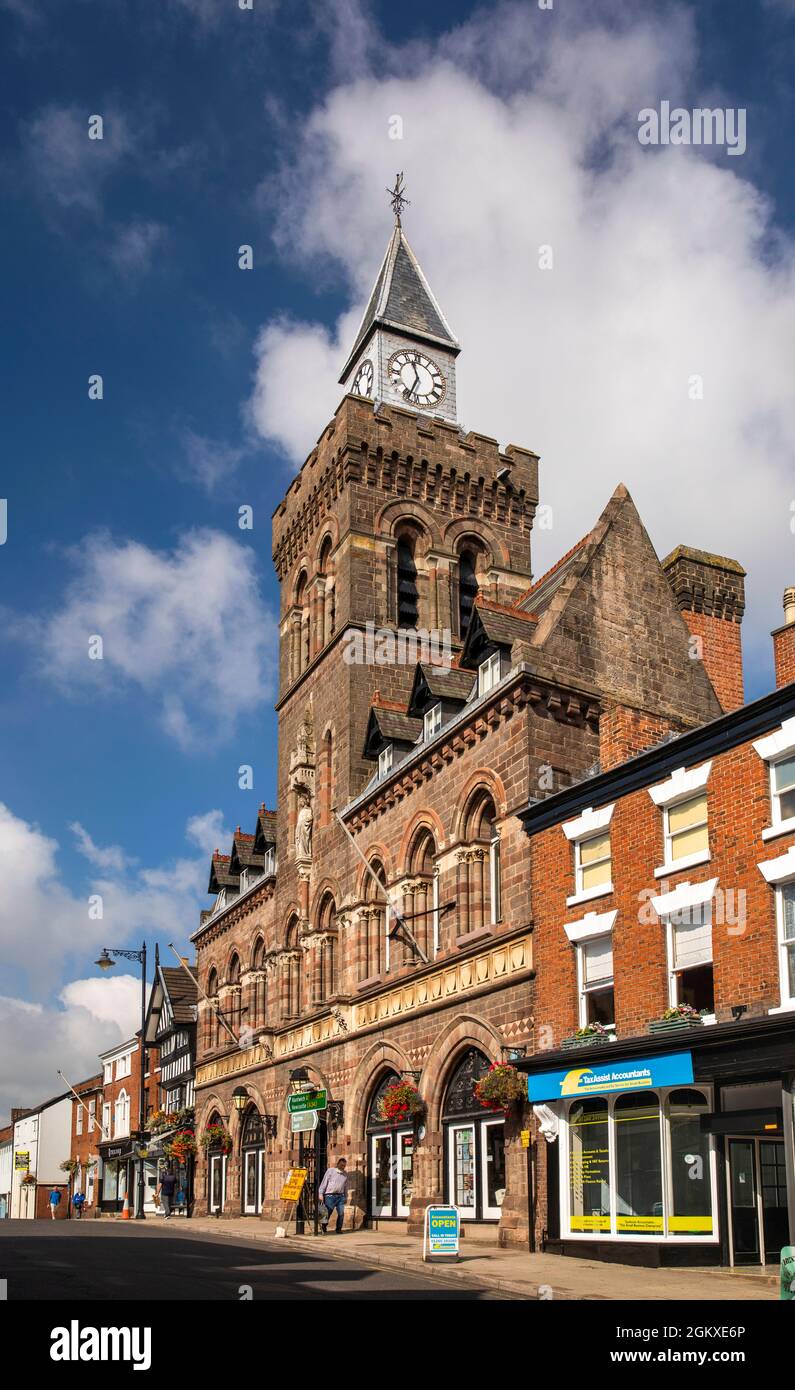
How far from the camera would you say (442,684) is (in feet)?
103

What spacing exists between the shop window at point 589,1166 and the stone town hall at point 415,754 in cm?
162

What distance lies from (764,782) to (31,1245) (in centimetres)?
1472

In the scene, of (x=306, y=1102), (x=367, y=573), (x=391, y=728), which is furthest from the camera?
(x=367, y=573)

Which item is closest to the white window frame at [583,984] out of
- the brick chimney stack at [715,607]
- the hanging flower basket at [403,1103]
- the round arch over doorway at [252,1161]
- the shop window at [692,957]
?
the shop window at [692,957]

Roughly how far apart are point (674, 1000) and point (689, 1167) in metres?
2.49

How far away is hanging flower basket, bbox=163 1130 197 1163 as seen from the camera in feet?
158

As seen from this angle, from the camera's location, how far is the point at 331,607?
39906 millimetres

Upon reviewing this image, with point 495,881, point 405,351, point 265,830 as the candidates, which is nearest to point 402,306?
point 405,351

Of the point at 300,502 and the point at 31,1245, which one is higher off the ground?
the point at 300,502

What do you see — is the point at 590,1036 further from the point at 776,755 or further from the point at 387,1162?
the point at 387,1162

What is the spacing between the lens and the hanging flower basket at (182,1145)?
158 ft
